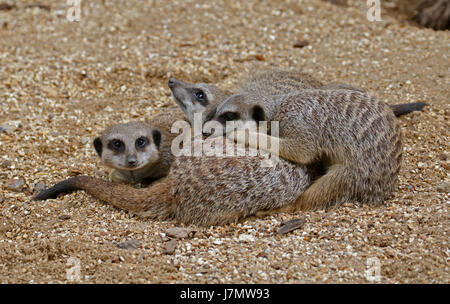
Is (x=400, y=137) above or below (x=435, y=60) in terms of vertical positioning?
below

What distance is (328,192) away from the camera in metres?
3.10

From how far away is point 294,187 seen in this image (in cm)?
311

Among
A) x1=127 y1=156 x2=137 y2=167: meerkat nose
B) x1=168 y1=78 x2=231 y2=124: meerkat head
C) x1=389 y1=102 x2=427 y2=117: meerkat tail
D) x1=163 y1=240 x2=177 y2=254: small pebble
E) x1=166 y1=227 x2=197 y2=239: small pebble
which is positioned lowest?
x1=163 y1=240 x2=177 y2=254: small pebble

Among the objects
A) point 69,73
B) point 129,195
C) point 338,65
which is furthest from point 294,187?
point 69,73

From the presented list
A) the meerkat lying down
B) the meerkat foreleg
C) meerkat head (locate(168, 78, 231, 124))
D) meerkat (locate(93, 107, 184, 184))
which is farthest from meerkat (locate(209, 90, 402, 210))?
the meerkat foreleg

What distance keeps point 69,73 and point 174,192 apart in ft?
7.06

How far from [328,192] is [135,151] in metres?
1.20

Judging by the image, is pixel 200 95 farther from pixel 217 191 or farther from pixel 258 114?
pixel 217 191

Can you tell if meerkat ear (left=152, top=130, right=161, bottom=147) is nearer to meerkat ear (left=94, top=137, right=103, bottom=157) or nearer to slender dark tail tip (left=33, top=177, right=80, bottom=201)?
meerkat ear (left=94, top=137, right=103, bottom=157)

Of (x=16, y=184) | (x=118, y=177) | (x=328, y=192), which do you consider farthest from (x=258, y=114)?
(x=16, y=184)

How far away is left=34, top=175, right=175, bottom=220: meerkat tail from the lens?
10.3ft

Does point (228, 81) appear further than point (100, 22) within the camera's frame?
No

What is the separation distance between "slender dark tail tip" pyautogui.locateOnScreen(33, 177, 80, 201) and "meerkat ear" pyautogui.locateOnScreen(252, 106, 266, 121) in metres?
1.16

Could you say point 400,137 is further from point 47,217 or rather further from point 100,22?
point 100,22
